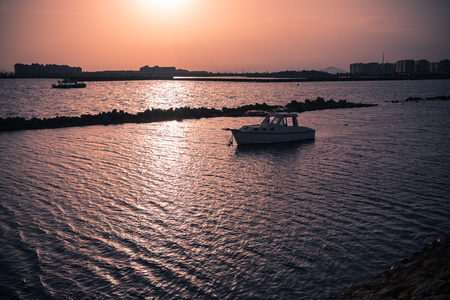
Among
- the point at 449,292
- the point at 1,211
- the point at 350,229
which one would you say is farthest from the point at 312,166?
the point at 1,211

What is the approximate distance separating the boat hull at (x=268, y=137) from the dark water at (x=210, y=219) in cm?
300

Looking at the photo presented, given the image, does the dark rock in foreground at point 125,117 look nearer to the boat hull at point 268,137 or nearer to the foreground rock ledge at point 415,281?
the boat hull at point 268,137

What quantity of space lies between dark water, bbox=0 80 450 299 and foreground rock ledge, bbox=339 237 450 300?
721 millimetres

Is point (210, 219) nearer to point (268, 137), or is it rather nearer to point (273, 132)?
point (268, 137)

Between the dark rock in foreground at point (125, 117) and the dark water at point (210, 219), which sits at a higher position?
the dark rock in foreground at point (125, 117)

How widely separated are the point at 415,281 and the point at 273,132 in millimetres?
23420

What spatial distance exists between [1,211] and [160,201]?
6867 millimetres

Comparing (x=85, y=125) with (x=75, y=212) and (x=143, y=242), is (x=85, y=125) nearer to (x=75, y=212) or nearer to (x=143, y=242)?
(x=75, y=212)

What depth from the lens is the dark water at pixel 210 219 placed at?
31.4 ft

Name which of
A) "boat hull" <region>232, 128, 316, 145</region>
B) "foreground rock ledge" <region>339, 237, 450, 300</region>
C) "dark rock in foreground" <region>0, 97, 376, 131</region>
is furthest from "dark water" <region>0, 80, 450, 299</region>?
"dark rock in foreground" <region>0, 97, 376, 131</region>

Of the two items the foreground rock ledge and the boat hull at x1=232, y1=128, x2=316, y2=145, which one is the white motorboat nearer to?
the boat hull at x1=232, y1=128, x2=316, y2=145

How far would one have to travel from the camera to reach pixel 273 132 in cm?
3069

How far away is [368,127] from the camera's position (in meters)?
40.8

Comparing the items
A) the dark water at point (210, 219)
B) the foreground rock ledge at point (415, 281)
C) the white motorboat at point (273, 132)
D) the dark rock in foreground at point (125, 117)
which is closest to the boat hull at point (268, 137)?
the white motorboat at point (273, 132)
